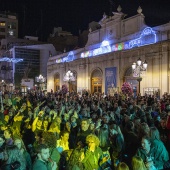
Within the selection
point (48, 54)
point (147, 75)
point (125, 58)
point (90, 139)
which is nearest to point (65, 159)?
point (90, 139)

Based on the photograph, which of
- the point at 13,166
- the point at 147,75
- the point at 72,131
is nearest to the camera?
the point at 13,166

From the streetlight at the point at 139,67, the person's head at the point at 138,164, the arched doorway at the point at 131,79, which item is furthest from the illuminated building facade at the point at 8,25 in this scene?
the person's head at the point at 138,164

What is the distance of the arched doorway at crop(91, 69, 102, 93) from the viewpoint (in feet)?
107

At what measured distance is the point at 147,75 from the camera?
2539 cm

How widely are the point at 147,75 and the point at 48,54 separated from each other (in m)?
28.3

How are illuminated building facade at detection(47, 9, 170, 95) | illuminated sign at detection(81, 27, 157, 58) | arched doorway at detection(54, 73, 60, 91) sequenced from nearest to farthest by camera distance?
1. illuminated building facade at detection(47, 9, 170, 95)
2. illuminated sign at detection(81, 27, 157, 58)
3. arched doorway at detection(54, 73, 60, 91)

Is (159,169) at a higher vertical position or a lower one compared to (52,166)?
lower

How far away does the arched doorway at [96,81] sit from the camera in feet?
107

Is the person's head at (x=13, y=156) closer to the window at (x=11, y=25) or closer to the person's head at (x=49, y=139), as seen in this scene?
the person's head at (x=49, y=139)

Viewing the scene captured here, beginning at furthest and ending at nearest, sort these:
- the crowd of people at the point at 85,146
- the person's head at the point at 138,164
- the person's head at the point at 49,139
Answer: the person's head at the point at 49,139, the crowd of people at the point at 85,146, the person's head at the point at 138,164

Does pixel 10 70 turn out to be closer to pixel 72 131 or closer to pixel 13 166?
pixel 72 131

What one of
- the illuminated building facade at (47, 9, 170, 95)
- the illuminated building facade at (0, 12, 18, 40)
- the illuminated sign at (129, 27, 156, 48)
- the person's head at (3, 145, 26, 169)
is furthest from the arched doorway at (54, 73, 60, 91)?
the person's head at (3, 145, 26, 169)

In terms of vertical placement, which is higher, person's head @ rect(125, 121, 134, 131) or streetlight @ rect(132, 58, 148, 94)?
streetlight @ rect(132, 58, 148, 94)

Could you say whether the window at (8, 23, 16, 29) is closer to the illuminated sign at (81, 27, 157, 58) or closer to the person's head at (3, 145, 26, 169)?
the illuminated sign at (81, 27, 157, 58)
